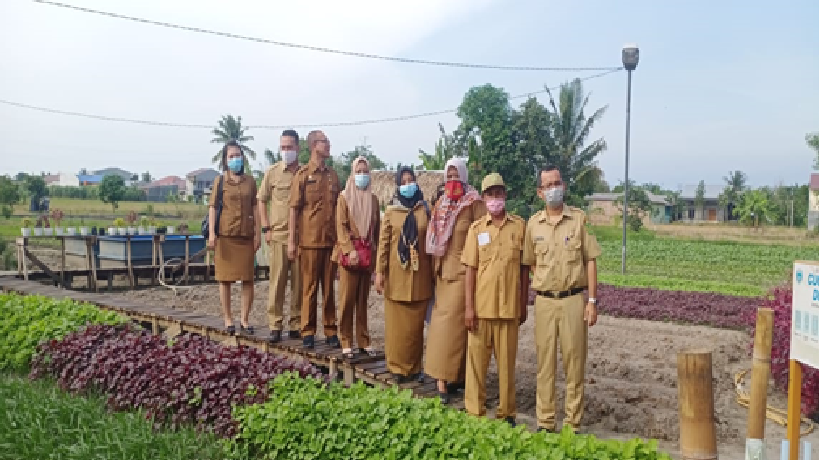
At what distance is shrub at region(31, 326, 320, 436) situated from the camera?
4633 millimetres

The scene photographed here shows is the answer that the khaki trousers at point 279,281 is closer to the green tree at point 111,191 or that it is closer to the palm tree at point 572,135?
the palm tree at point 572,135

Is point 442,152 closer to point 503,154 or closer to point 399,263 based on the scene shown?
point 503,154

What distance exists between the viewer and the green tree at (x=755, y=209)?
41938mm

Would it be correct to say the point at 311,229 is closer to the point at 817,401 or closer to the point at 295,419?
the point at 295,419

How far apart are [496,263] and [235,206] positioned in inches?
110

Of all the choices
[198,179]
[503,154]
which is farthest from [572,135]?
[198,179]

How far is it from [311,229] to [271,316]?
1.03 meters

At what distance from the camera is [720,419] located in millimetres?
5273

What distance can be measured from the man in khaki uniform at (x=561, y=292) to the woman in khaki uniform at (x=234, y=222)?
289 cm

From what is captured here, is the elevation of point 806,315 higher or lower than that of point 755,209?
lower

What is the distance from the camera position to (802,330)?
3.09 metres

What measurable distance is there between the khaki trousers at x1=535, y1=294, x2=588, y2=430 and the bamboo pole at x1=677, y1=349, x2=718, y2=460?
4.61 feet

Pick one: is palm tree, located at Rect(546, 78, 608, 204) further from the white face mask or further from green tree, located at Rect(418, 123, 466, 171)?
the white face mask

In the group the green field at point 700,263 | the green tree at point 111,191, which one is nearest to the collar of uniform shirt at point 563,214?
the green field at point 700,263
